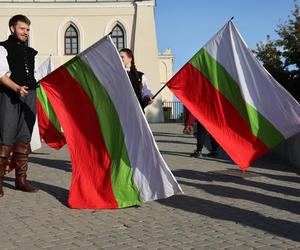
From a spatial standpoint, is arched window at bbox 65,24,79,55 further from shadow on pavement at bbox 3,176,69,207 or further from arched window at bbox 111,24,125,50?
shadow on pavement at bbox 3,176,69,207

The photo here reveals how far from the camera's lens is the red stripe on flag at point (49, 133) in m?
8.81

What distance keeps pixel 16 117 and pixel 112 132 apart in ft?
4.80

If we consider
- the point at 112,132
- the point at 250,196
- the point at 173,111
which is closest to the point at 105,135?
the point at 112,132

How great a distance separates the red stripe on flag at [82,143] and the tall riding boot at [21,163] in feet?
3.22

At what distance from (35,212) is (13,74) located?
181 centimetres

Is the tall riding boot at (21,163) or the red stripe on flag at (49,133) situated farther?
the red stripe on flag at (49,133)

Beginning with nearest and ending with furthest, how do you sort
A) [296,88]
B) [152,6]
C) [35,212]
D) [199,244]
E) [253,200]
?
[199,244] → [35,212] → [253,200] → [296,88] → [152,6]

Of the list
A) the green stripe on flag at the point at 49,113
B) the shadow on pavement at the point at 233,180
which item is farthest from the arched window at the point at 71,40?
the shadow on pavement at the point at 233,180

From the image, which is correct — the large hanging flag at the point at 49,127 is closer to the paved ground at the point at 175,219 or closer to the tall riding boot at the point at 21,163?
the paved ground at the point at 175,219

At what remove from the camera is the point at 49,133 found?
29.6 ft

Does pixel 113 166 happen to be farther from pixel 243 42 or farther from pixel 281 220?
pixel 243 42

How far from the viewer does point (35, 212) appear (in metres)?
5.82

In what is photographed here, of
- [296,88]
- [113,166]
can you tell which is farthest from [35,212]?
[296,88]

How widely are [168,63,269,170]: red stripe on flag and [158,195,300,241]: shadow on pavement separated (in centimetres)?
88
